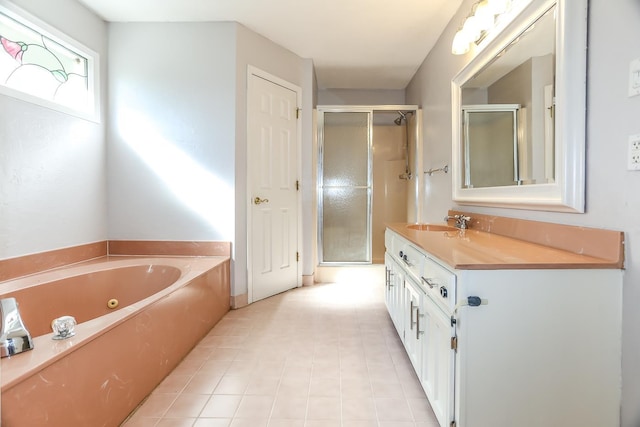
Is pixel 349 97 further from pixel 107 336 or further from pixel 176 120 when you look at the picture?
pixel 107 336

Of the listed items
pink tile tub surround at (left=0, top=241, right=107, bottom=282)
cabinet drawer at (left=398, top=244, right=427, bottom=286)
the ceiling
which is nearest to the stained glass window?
the ceiling

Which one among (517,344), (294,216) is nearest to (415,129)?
(294,216)

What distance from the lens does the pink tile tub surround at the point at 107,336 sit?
968 mm

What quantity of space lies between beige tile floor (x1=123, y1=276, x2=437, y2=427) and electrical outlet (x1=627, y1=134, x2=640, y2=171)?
115 cm

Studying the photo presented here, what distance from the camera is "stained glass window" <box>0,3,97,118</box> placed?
6.18ft

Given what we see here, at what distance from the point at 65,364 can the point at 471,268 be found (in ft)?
4.35

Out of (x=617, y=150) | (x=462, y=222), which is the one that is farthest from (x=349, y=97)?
(x=617, y=150)

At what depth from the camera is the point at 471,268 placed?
1.01 meters

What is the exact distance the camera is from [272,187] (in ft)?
9.84

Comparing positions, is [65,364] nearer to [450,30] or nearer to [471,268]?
[471,268]

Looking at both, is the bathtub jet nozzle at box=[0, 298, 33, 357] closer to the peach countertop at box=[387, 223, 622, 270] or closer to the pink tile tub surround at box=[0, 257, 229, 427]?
the pink tile tub surround at box=[0, 257, 229, 427]

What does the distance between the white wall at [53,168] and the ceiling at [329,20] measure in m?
0.30

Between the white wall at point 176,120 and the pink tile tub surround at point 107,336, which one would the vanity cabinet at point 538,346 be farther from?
the white wall at point 176,120

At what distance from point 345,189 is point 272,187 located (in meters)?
1.05
